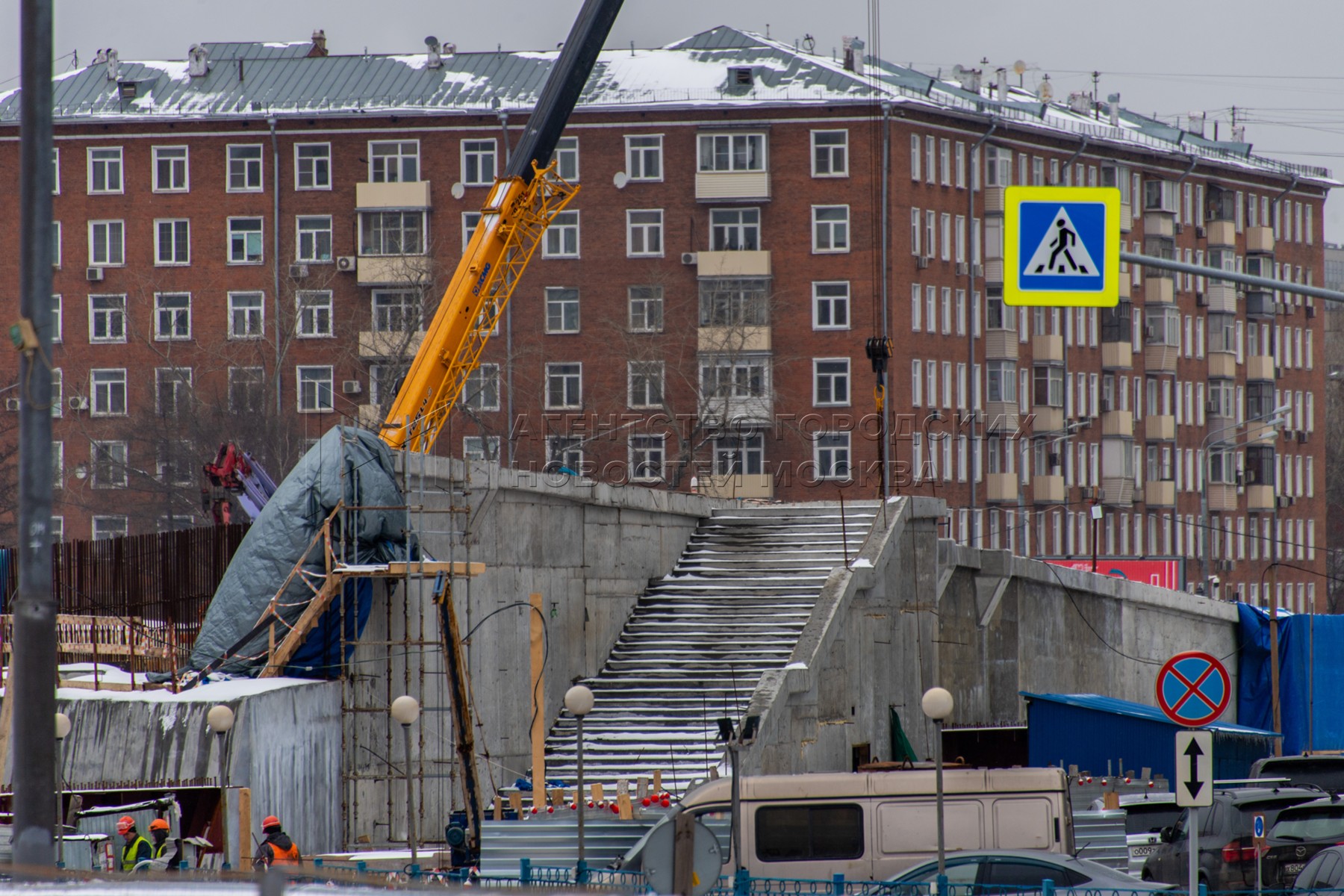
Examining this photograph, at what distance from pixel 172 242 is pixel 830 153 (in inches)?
894

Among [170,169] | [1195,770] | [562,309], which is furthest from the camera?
[170,169]

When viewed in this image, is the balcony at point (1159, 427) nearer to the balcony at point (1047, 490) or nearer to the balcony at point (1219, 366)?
the balcony at point (1219, 366)

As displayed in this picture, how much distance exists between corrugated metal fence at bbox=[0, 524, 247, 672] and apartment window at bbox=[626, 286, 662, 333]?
40895mm

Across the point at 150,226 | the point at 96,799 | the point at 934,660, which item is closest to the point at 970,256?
the point at 150,226

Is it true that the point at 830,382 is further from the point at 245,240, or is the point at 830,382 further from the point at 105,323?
the point at 105,323

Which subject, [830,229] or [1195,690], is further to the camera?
[830,229]

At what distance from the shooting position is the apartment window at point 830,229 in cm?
6794

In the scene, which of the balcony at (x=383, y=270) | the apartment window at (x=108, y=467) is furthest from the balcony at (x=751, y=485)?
the apartment window at (x=108, y=467)

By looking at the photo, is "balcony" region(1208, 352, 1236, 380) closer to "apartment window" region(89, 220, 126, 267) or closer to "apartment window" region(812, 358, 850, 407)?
"apartment window" region(812, 358, 850, 407)

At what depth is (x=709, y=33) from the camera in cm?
7256

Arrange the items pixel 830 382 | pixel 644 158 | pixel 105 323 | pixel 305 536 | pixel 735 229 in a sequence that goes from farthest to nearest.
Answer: pixel 105 323
pixel 735 229
pixel 644 158
pixel 830 382
pixel 305 536

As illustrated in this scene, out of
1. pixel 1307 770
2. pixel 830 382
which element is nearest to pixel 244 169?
pixel 830 382

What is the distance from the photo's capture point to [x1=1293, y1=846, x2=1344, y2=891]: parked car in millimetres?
18078

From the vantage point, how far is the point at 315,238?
69562 mm
